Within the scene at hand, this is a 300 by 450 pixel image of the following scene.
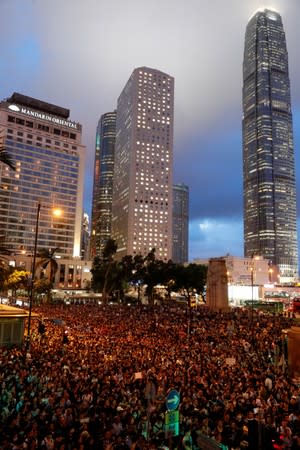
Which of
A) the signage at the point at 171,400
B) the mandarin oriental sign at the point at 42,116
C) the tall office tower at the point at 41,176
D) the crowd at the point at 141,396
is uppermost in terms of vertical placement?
the mandarin oriental sign at the point at 42,116

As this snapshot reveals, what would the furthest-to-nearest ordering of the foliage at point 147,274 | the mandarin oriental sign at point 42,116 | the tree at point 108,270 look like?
the mandarin oriental sign at point 42,116, the foliage at point 147,274, the tree at point 108,270

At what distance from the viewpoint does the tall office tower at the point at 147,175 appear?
620 ft

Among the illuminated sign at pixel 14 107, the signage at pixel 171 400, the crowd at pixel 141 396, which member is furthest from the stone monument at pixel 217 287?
the illuminated sign at pixel 14 107

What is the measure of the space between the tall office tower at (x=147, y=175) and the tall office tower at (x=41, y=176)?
3930 centimetres

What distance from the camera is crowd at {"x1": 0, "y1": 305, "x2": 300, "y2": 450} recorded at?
9875mm

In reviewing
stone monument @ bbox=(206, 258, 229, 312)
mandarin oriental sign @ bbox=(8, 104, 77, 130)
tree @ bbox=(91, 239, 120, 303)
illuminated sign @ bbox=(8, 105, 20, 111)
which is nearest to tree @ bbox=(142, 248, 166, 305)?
tree @ bbox=(91, 239, 120, 303)

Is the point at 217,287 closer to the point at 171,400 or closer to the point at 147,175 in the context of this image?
the point at 171,400

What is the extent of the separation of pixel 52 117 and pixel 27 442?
16084 cm

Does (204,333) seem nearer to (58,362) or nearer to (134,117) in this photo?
(58,362)

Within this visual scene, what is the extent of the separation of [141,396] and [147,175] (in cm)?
18215

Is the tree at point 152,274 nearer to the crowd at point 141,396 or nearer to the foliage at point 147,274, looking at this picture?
the foliage at point 147,274

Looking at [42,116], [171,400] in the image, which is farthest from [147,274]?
[42,116]

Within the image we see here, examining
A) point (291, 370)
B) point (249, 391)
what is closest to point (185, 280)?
point (291, 370)

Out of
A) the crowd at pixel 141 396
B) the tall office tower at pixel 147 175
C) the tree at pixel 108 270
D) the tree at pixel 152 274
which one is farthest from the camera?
the tall office tower at pixel 147 175
